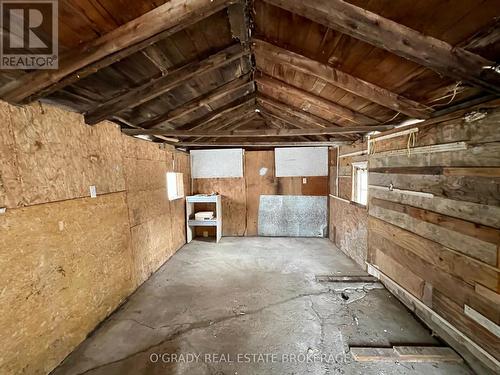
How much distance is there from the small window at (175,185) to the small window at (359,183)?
3.40 m

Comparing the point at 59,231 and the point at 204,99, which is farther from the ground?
the point at 204,99

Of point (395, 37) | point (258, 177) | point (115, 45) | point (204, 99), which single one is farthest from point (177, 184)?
point (395, 37)

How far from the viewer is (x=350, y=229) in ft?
13.6

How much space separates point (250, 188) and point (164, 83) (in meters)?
3.72

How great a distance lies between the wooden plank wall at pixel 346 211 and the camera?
3670 mm

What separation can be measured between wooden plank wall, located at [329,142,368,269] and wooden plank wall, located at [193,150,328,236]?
55 centimetres

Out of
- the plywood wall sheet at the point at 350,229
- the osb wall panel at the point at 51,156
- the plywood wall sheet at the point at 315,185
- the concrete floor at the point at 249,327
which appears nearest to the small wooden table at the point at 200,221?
the concrete floor at the point at 249,327

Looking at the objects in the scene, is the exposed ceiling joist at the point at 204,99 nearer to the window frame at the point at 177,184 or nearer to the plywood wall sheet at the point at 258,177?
the window frame at the point at 177,184

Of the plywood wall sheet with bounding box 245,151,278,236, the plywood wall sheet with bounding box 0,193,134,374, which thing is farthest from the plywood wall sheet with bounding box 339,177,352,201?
the plywood wall sheet with bounding box 0,193,134,374

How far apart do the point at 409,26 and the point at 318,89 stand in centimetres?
122

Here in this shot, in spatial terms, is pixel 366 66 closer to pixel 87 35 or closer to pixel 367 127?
pixel 367 127

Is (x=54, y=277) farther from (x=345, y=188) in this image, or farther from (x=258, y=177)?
(x=345, y=188)

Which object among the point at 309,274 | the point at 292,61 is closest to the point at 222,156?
the point at 309,274

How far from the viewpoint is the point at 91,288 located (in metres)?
2.25
